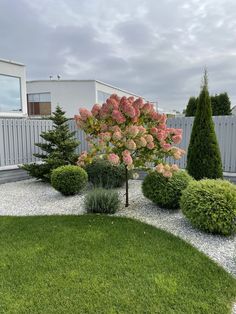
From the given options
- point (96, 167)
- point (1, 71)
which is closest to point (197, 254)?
point (96, 167)

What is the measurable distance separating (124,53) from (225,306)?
12481mm

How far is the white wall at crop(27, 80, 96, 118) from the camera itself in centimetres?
2181

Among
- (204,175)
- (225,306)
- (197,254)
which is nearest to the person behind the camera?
(225,306)

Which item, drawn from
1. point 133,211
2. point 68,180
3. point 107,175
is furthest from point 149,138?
point 107,175

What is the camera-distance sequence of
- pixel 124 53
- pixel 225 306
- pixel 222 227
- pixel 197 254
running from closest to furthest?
pixel 225 306 → pixel 197 254 → pixel 222 227 → pixel 124 53

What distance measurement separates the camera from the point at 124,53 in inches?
516

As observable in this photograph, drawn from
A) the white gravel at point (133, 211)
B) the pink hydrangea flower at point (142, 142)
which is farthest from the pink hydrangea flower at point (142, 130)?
the white gravel at point (133, 211)

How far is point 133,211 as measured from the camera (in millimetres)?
5281

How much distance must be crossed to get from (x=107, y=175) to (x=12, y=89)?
396 inches

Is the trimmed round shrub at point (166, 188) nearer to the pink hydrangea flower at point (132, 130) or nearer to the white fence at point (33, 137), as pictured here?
the pink hydrangea flower at point (132, 130)

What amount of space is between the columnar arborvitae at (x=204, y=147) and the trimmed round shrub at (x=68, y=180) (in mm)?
2719

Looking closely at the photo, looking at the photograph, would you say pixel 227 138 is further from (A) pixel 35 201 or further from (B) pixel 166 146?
(A) pixel 35 201

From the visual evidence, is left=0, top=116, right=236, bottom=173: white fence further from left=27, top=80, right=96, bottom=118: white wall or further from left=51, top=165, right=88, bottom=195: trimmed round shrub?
left=27, top=80, right=96, bottom=118: white wall

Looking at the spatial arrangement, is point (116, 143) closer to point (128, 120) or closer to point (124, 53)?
point (128, 120)
